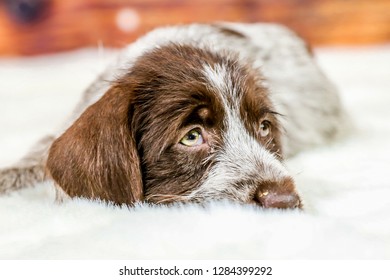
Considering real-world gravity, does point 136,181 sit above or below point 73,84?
below

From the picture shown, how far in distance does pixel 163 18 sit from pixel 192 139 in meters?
2.63

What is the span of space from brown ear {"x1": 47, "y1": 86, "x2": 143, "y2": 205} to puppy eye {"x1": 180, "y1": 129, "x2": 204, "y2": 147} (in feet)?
0.49

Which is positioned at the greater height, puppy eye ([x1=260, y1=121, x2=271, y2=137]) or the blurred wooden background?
the blurred wooden background

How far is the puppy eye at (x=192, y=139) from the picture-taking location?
74.4 inches

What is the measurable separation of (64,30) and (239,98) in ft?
9.14

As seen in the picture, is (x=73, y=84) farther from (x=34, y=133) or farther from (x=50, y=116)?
(x=34, y=133)

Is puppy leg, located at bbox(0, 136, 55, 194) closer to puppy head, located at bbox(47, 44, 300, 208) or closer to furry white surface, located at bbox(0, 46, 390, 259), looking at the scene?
furry white surface, located at bbox(0, 46, 390, 259)

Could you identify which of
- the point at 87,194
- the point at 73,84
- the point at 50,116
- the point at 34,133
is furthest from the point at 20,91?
the point at 87,194

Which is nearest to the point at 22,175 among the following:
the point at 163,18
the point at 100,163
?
the point at 100,163

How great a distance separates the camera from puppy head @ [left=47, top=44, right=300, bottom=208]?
6.03ft

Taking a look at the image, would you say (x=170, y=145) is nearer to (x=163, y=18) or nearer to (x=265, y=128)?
(x=265, y=128)

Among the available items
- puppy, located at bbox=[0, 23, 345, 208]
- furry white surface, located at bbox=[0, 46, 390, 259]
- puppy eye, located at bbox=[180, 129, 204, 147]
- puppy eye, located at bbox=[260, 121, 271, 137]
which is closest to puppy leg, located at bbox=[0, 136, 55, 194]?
furry white surface, located at bbox=[0, 46, 390, 259]

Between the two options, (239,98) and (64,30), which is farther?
(64,30)

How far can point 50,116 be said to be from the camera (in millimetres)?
3164
